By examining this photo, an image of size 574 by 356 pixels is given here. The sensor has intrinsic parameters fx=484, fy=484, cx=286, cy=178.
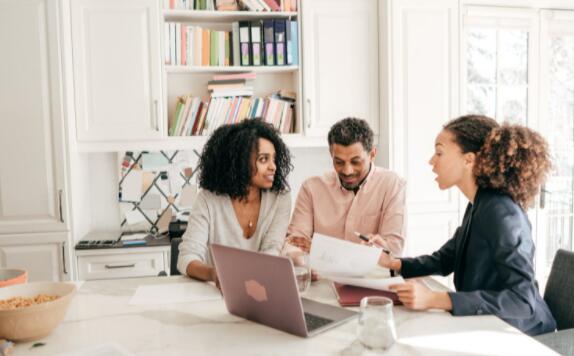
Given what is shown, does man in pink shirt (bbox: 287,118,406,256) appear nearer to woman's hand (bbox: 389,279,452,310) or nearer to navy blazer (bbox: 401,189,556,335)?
navy blazer (bbox: 401,189,556,335)

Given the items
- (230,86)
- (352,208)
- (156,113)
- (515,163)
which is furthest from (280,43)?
(515,163)

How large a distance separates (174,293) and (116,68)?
1.78 m

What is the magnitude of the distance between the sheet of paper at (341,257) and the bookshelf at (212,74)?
1.64 meters

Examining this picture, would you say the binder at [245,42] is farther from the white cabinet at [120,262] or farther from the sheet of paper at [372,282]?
the sheet of paper at [372,282]

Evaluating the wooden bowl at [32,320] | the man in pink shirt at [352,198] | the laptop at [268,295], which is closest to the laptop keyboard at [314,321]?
the laptop at [268,295]

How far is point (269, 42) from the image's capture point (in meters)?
3.04

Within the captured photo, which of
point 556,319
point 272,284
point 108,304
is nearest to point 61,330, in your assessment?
point 108,304

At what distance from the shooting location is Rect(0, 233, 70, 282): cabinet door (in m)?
2.72

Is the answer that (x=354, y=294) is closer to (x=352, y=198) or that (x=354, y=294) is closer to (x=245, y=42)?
(x=352, y=198)

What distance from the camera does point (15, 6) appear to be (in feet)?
8.68

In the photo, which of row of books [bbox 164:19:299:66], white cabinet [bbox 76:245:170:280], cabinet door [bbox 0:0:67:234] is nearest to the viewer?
cabinet door [bbox 0:0:67:234]

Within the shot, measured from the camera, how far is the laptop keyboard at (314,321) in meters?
1.24

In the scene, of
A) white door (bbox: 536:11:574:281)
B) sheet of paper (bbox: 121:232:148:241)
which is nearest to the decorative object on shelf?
sheet of paper (bbox: 121:232:148:241)

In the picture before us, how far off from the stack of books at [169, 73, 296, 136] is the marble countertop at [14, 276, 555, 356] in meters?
1.76
